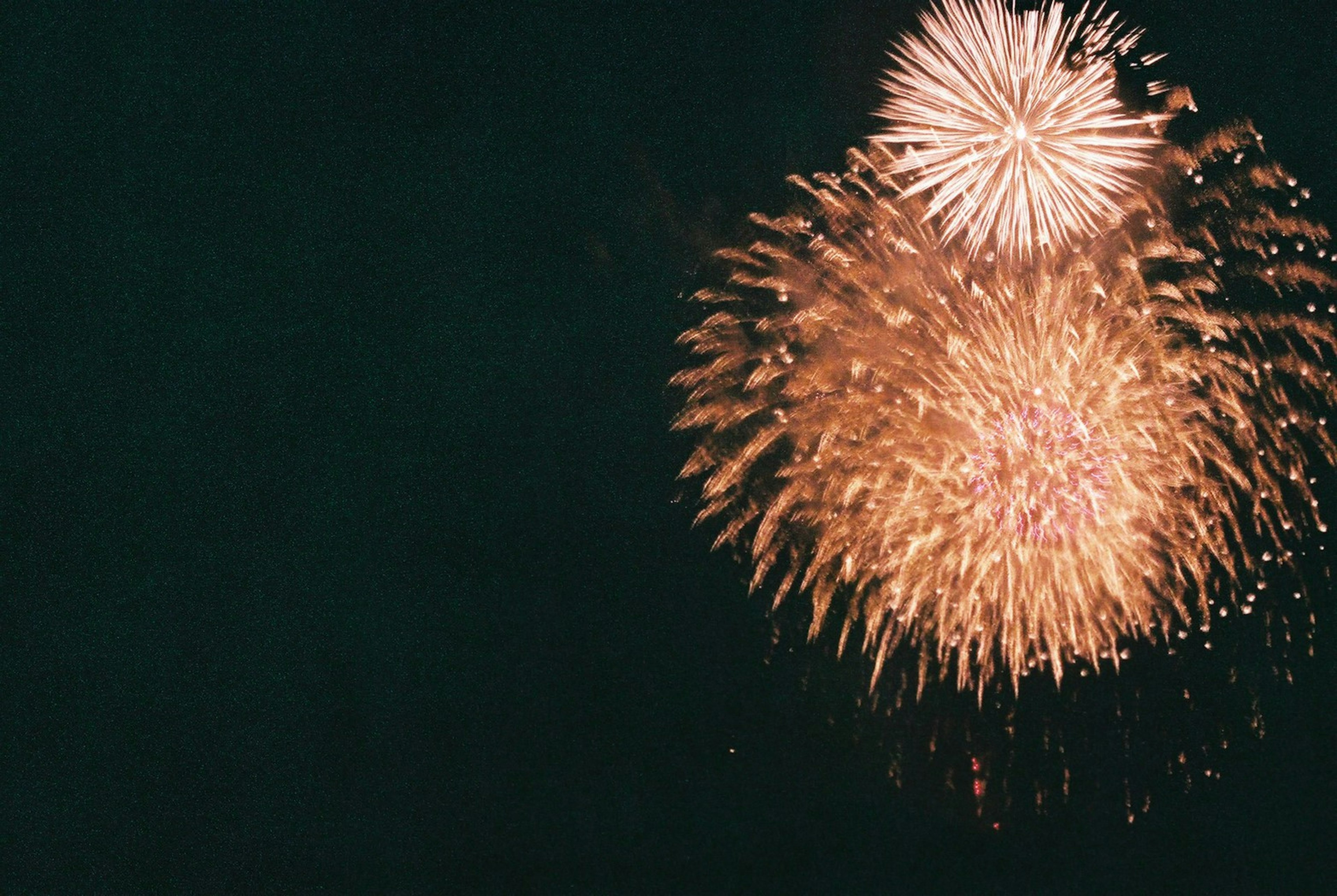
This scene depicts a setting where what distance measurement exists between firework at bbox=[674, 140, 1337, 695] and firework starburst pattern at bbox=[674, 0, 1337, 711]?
2 cm

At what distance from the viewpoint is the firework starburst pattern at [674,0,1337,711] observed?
201 inches

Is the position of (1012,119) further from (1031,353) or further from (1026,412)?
(1026,412)

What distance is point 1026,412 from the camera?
5172mm

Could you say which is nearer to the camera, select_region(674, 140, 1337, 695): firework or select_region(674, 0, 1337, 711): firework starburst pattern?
select_region(674, 0, 1337, 711): firework starburst pattern

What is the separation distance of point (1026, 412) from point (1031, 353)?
1.32 feet

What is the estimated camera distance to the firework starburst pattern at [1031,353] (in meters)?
5.11

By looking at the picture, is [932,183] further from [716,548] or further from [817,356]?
[716,548]

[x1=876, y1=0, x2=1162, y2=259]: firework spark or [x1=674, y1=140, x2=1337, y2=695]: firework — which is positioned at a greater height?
[x1=876, y1=0, x2=1162, y2=259]: firework spark

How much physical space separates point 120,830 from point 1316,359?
11.5 meters

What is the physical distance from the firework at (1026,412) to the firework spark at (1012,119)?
0.27 m

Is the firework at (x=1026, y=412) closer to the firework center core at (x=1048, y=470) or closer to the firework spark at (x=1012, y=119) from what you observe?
the firework center core at (x=1048, y=470)

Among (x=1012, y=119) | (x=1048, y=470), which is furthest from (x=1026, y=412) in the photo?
(x=1012, y=119)

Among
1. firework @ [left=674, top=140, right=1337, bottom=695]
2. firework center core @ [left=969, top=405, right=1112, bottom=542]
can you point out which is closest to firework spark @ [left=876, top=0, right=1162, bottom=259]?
firework @ [left=674, top=140, right=1337, bottom=695]

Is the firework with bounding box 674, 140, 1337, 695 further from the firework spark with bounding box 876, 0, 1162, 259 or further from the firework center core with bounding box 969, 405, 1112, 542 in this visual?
the firework spark with bounding box 876, 0, 1162, 259
